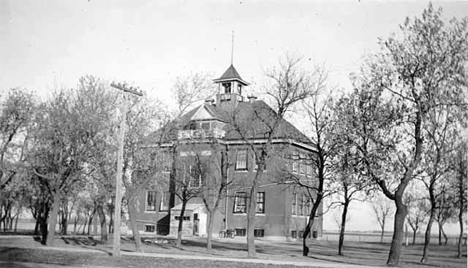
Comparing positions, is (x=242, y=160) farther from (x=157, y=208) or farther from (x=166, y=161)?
(x=166, y=161)

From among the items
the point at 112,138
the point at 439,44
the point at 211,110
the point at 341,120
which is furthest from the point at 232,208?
the point at 439,44

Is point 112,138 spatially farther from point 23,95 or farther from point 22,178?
point 23,95

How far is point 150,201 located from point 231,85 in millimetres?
14172

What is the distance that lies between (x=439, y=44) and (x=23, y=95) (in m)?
28.6

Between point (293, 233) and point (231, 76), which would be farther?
point (231, 76)

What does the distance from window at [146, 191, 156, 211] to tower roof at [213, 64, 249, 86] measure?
13.0 m

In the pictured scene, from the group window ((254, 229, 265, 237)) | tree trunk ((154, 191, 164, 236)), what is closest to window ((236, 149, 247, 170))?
window ((254, 229, 265, 237))

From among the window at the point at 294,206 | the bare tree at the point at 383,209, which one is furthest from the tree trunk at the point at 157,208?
the bare tree at the point at 383,209

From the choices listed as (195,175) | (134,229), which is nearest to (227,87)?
(195,175)

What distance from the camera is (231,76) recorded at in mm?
52031

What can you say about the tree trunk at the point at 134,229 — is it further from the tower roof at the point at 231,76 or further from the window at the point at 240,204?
the tower roof at the point at 231,76

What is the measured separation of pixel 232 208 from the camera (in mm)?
47719

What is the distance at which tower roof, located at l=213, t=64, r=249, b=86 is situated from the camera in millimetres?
51906

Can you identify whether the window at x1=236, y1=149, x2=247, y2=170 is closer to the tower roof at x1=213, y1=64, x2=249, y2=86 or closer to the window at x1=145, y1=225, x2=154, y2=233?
the tower roof at x1=213, y1=64, x2=249, y2=86
